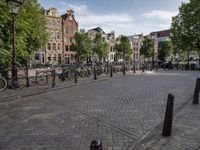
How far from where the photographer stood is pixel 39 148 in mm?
3865

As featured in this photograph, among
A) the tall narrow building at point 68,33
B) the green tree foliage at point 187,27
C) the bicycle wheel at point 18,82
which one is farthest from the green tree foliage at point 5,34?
the tall narrow building at point 68,33

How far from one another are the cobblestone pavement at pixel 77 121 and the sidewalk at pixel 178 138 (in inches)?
8.8

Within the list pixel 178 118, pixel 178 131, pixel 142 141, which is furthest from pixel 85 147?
pixel 178 118

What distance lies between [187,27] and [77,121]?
3257 centimetres

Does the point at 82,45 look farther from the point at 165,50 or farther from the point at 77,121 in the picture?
the point at 77,121

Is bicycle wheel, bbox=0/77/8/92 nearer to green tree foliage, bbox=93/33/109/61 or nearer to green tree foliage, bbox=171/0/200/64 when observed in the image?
green tree foliage, bbox=171/0/200/64

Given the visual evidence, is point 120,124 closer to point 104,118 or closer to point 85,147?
point 104,118

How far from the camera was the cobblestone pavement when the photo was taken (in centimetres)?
416

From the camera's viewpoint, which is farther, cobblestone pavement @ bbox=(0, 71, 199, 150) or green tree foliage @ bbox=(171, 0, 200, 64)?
green tree foliage @ bbox=(171, 0, 200, 64)

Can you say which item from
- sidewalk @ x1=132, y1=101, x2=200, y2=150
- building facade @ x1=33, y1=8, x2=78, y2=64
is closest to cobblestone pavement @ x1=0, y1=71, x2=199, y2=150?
sidewalk @ x1=132, y1=101, x2=200, y2=150

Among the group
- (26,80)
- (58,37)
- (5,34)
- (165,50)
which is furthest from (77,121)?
(58,37)

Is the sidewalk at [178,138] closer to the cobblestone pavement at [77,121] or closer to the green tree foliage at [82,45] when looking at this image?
the cobblestone pavement at [77,121]

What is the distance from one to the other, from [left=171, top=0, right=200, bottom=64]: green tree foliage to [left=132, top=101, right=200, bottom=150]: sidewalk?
1207 inches

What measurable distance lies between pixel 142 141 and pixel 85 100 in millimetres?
4197
